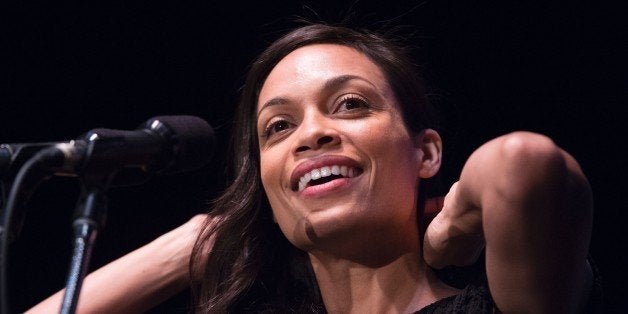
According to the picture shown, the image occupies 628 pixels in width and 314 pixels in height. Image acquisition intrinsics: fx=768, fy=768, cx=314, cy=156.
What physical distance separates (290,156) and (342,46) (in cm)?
41

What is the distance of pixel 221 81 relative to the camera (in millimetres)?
2971

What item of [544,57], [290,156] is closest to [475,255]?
[290,156]

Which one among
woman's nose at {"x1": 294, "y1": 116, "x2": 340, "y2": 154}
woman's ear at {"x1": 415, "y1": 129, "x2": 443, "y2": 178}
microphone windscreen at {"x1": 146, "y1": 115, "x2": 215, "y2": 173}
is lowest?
woman's ear at {"x1": 415, "y1": 129, "x2": 443, "y2": 178}

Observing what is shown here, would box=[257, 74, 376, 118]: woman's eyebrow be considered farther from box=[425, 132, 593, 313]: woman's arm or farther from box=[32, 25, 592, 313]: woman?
box=[425, 132, 593, 313]: woman's arm

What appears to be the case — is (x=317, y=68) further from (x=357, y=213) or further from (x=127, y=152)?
(x=127, y=152)

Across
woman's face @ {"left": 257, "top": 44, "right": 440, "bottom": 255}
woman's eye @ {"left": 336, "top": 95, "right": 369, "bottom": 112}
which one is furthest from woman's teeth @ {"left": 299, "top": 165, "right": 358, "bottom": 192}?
woman's eye @ {"left": 336, "top": 95, "right": 369, "bottom": 112}

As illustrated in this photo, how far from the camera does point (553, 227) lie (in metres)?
1.31

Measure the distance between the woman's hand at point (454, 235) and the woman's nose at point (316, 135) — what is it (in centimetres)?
36

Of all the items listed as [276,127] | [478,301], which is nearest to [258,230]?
[276,127]

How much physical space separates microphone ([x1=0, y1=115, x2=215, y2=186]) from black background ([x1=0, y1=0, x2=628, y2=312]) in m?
1.21

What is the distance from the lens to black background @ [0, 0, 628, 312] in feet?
8.52

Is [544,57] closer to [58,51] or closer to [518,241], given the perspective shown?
[518,241]

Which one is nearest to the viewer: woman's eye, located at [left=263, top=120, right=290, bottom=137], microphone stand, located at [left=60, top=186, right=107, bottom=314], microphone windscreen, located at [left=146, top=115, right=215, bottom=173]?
microphone stand, located at [left=60, top=186, right=107, bottom=314]

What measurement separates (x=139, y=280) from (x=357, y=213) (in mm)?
797
